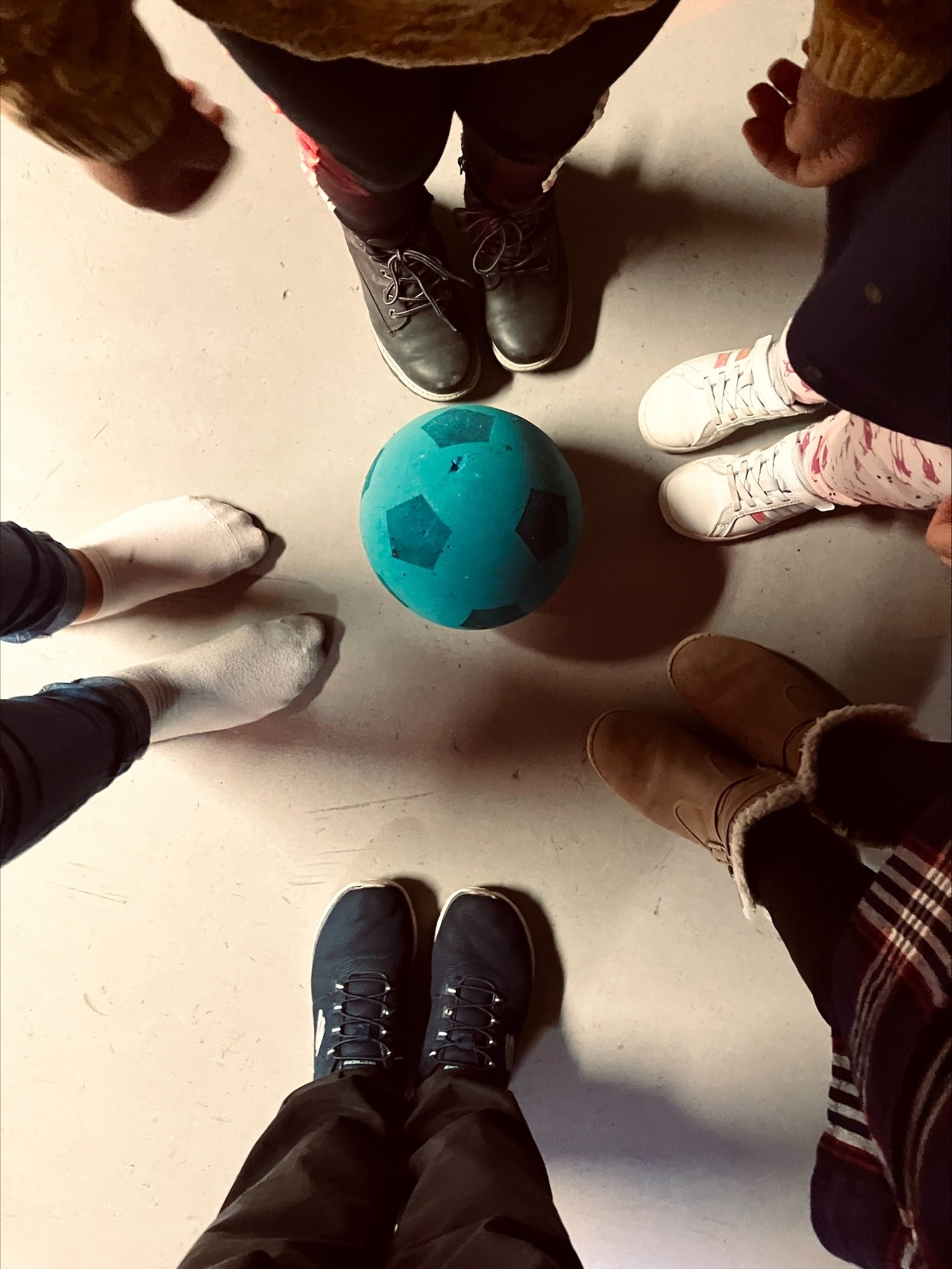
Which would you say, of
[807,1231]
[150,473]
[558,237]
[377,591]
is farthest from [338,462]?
[807,1231]

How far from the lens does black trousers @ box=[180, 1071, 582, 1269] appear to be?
743 mm

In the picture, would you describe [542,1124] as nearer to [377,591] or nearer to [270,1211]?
[270,1211]

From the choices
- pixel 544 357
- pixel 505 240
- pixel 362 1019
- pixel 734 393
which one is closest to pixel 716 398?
pixel 734 393

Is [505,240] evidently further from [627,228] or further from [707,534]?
[707,534]

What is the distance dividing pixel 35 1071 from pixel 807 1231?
135 cm

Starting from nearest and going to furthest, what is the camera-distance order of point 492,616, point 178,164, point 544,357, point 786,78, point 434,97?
1. point 178,164
2. point 786,78
3. point 434,97
4. point 492,616
5. point 544,357

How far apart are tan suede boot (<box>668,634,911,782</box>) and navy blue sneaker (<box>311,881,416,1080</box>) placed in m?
0.63

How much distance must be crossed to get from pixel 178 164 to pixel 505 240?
2.38 ft

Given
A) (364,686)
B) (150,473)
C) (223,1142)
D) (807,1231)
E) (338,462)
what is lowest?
(807,1231)

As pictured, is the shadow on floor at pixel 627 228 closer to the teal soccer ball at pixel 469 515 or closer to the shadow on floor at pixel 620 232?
the shadow on floor at pixel 620 232

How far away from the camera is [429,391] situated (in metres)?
1.28

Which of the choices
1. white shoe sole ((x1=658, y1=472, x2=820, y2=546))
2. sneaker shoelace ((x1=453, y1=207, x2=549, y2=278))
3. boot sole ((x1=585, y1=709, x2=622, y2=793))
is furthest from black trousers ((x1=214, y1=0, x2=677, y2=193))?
boot sole ((x1=585, y1=709, x2=622, y2=793))

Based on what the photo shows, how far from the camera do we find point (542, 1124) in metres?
1.28

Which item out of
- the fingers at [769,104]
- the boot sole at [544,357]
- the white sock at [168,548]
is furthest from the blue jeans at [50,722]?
the fingers at [769,104]
